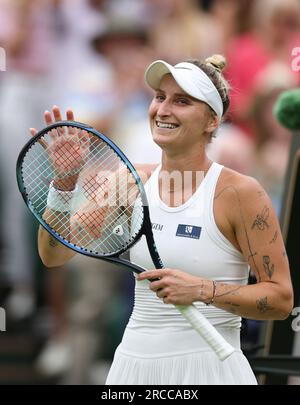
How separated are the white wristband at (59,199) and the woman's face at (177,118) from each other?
0.34 m

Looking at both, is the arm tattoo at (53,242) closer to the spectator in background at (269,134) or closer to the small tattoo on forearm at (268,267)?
the small tattoo on forearm at (268,267)

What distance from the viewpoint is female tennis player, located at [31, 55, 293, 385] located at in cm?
357

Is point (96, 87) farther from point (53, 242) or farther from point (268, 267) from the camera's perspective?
point (268, 267)

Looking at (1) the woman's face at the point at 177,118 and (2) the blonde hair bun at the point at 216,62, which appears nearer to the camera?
(1) the woman's face at the point at 177,118

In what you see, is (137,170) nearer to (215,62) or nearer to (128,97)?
(215,62)

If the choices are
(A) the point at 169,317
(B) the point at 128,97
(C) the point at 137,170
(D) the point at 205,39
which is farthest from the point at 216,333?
(D) the point at 205,39

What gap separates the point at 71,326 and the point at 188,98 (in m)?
3.16

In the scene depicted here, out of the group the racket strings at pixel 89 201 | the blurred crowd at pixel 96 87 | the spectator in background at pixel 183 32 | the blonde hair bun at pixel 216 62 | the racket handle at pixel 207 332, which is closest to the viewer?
the racket handle at pixel 207 332

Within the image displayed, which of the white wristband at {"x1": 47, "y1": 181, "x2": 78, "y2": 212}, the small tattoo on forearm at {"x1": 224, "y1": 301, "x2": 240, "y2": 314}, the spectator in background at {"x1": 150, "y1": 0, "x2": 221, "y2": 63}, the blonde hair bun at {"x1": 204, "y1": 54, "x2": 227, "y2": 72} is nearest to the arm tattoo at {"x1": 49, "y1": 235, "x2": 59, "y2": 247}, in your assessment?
the white wristband at {"x1": 47, "y1": 181, "x2": 78, "y2": 212}

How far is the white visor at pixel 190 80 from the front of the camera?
12.0 ft

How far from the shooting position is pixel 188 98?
3.70 m

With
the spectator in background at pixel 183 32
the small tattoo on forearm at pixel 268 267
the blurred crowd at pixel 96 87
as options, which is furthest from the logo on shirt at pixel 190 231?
the spectator in background at pixel 183 32

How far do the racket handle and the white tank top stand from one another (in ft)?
0.53

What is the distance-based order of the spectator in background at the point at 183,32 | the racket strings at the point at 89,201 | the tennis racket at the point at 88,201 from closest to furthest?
the tennis racket at the point at 88,201, the racket strings at the point at 89,201, the spectator in background at the point at 183,32
